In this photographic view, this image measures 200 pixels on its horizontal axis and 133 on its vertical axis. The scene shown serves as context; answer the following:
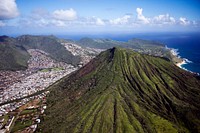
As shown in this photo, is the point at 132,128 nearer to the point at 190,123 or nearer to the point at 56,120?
the point at 190,123

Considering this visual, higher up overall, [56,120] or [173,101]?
[173,101]

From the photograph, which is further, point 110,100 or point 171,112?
point 110,100

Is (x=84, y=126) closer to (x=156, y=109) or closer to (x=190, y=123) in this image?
(x=156, y=109)

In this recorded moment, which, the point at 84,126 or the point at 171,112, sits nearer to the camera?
the point at 84,126

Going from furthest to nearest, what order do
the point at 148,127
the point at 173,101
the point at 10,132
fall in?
the point at 173,101 < the point at 10,132 < the point at 148,127

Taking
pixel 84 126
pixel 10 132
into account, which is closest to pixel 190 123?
pixel 84 126

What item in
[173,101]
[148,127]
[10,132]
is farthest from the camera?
[173,101]

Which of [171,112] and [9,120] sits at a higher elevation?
[171,112]

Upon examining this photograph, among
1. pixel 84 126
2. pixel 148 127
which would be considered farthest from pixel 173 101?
pixel 84 126
